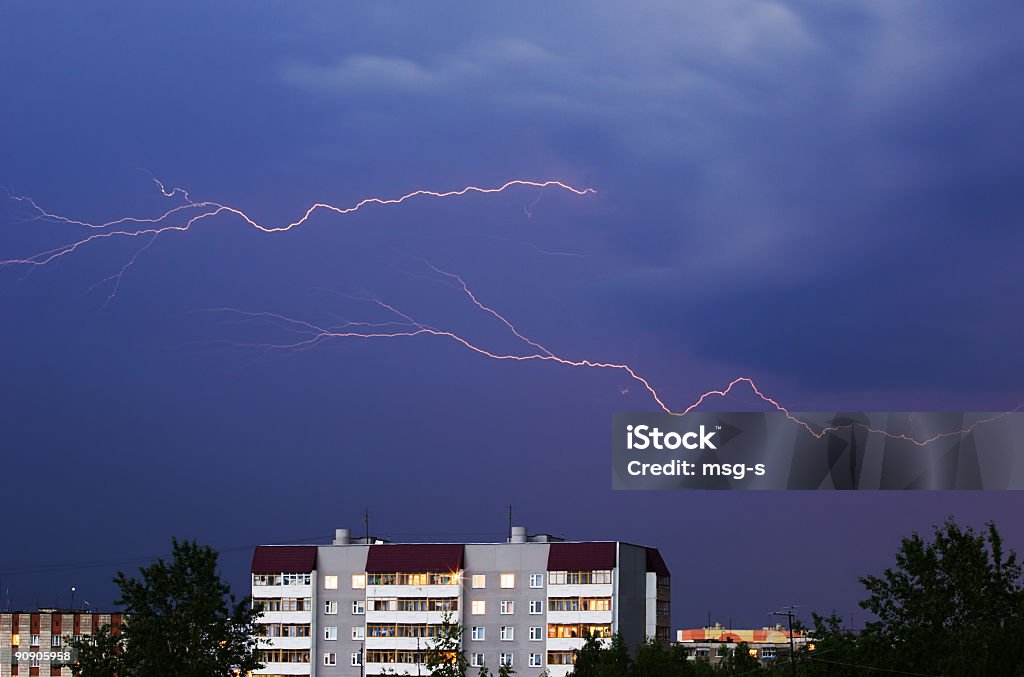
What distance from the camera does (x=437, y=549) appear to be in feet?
366

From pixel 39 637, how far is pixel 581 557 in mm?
43622

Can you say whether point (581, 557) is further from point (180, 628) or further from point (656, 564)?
point (180, 628)

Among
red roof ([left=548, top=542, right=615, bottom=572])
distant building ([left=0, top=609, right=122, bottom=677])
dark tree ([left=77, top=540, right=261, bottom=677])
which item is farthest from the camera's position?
distant building ([left=0, top=609, right=122, bottom=677])

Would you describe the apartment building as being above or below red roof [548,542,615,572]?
below

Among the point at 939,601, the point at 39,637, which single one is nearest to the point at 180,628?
the point at 939,601

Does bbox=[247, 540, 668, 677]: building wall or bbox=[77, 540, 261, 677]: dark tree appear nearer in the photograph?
bbox=[77, 540, 261, 677]: dark tree

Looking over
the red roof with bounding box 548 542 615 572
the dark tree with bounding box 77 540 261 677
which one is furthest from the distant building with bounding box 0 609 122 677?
the dark tree with bounding box 77 540 261 677

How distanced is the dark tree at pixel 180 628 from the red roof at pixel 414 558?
213 ft

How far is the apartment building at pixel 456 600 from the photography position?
351 feet

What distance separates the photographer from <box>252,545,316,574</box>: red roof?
114 m

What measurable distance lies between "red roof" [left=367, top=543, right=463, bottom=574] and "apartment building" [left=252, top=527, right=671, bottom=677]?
0.08m

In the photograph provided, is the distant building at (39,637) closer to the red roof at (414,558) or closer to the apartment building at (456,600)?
the apartment building at (456,600)

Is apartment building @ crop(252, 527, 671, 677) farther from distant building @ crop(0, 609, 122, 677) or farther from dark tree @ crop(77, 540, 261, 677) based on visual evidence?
dark tree @ crop(77, 540, 261, 677)

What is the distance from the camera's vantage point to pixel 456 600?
10950 centimetres
